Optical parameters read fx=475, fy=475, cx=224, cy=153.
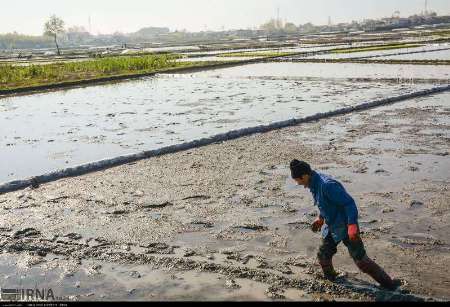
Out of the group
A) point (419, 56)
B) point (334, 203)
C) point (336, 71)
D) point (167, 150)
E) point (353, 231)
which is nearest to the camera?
point (353, 231)

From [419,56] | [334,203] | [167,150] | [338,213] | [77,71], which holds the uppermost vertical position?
[77,71]

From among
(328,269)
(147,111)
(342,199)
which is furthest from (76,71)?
(342,199)

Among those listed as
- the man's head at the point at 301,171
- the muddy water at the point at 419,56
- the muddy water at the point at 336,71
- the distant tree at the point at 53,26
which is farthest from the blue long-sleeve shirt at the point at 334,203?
the distant tree at the point at 53,26

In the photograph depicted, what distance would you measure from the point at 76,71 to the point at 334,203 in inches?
1311

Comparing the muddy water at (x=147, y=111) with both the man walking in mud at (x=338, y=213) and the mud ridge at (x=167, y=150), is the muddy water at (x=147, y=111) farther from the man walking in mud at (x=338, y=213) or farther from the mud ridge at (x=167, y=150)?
the man walking in mud at (x=338, y=213)

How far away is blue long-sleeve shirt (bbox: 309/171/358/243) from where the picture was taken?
4473 millimetres

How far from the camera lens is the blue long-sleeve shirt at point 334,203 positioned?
447 cm

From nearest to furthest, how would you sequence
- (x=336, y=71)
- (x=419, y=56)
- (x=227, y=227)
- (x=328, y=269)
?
1. (x=328, y=269)
2. (x=227, y=227)
3. (x=336, y=71)
4. (x=419, y=56)

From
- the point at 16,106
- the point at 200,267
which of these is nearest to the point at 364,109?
the point at 200,267

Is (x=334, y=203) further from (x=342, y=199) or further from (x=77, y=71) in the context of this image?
(x=77, y=71)

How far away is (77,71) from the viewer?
34.9 m

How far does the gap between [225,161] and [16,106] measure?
545 inches

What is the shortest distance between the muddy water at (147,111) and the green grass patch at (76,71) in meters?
4.47

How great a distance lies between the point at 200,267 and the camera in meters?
5.47
